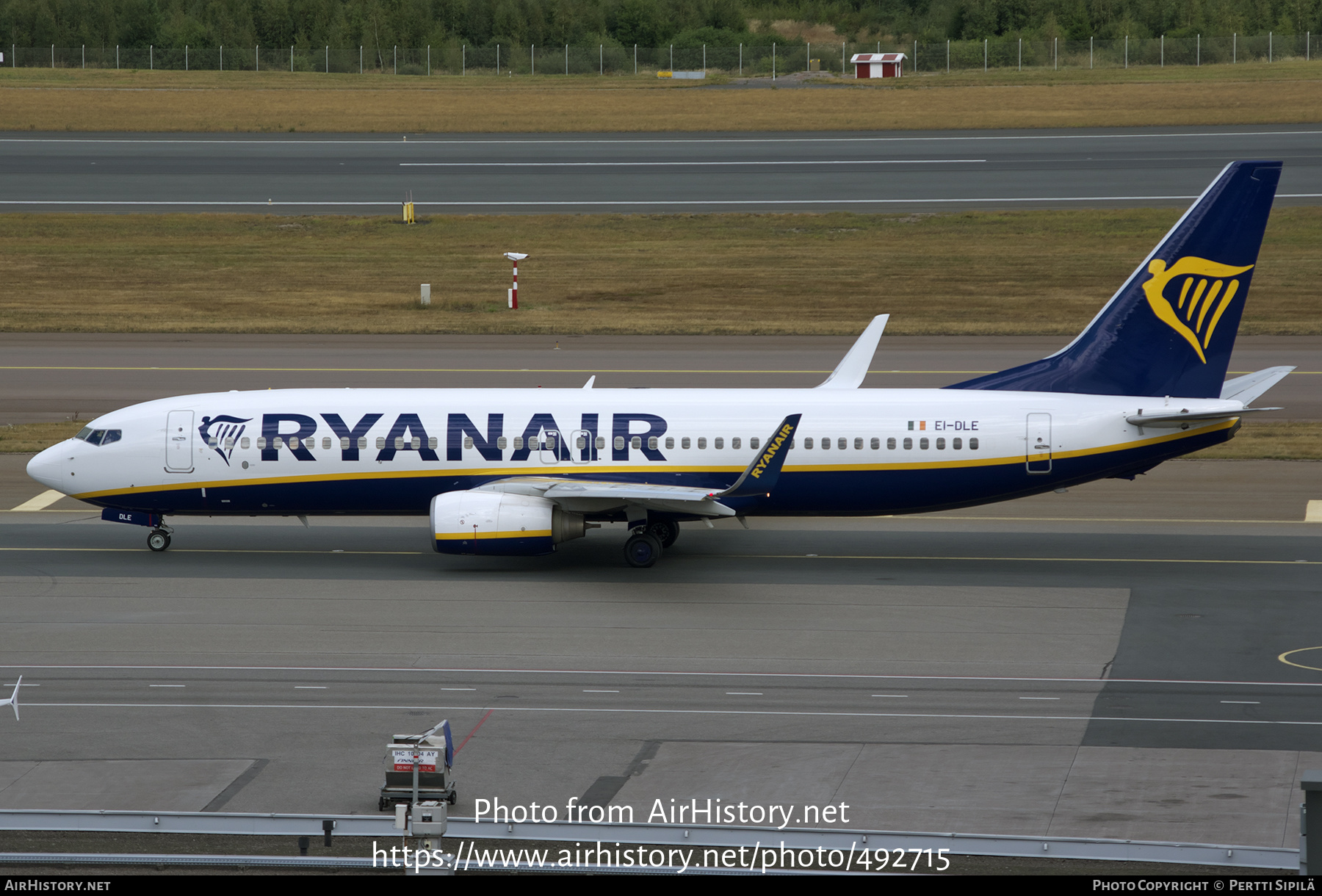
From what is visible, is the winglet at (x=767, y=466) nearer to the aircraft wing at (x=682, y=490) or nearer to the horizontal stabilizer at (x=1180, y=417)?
the aircraft wing at (x=682, y=490)

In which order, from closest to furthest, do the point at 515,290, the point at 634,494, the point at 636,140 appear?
1. the point at 634,494
2. the point at 515,290
3. the point at 636,140

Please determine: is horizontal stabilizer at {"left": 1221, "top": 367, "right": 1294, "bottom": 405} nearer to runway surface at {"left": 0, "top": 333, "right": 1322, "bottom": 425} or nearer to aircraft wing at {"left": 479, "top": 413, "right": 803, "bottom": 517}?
aircraft wing at {"left": 479, "top": 413, "right": 803, "bottom": 517}

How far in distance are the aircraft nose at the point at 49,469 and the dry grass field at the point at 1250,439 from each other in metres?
11.6

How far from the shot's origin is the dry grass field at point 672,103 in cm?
10288

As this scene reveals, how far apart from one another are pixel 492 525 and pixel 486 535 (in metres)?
0.24

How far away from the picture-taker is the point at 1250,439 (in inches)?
1816

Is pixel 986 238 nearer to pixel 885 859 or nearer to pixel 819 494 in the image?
pixel 819 494

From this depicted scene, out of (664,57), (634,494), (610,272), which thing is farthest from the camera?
(664,57)

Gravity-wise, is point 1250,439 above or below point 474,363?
below

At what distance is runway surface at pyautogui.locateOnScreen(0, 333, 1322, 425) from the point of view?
52.6 m

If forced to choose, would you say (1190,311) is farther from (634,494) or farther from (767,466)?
(634,494)

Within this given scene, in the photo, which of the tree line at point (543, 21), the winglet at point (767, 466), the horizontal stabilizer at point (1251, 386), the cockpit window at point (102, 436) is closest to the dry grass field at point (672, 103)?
the tree line at point (543, 21)

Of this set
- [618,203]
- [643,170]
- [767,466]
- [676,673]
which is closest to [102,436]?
[767,466]

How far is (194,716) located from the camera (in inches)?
930
